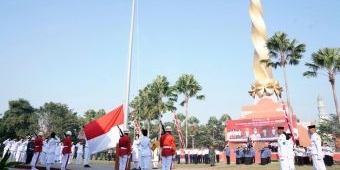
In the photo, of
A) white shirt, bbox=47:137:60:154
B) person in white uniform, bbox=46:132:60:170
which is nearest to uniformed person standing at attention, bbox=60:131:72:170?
person in white uniform, bbox=46:132:60:170

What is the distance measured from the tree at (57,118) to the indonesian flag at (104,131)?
5565 centimetres

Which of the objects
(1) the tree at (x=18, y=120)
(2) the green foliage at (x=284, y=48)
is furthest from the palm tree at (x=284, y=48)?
(1) the tree at (x=18, y=120)

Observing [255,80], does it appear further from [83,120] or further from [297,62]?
[83,120]

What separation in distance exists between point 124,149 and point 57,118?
192 ft

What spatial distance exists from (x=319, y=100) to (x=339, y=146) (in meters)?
158

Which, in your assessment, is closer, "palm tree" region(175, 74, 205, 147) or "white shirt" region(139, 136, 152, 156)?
"white shirt" region(139, 136, 152, 156)

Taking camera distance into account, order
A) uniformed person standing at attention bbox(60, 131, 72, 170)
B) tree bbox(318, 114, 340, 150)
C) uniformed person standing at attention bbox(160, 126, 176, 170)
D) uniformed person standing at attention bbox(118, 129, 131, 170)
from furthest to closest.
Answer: tree bbox(318, 114, 340, 150) < uniformed person standing at attention bbox(60, 131, 72, 170) < uniformed person standing at attention bbox(118, 129, 131, 170) < uniformed person standing at attention bbox(160, 126, 176, 170)

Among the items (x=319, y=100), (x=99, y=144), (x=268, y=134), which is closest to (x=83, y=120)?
(x=268, y=134)

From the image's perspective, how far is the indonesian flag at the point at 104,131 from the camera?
47.1ft

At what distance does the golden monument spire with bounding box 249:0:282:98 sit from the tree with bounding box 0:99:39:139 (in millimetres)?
37320

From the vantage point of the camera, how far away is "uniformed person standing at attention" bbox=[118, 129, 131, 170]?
13875 millimetres

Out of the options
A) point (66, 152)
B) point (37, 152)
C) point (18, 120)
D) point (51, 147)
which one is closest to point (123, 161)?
point (66, 152)

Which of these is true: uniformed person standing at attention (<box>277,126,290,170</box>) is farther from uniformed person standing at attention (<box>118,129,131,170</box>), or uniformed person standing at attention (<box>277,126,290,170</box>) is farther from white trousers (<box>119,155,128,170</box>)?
white trousers (<box>119,155,128,170</box>)

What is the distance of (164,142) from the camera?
13.1 m
